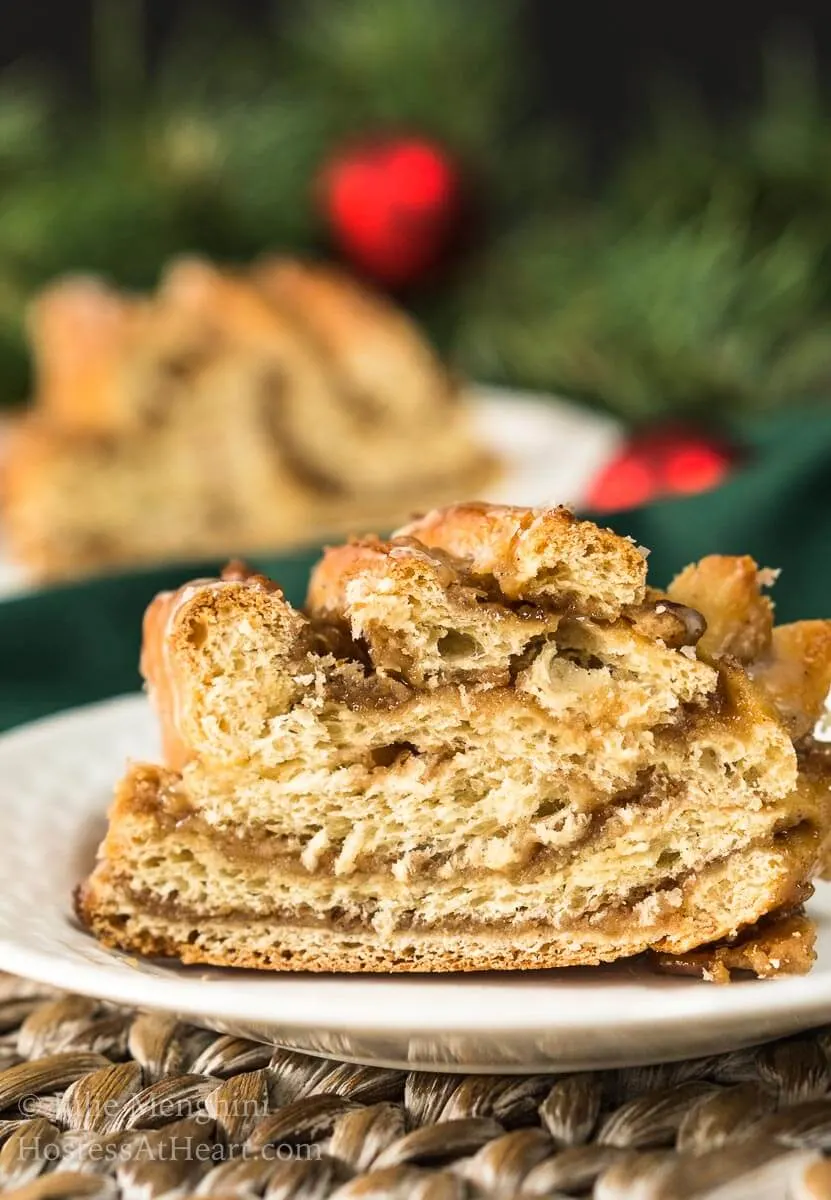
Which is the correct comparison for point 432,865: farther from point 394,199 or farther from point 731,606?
point 394,199

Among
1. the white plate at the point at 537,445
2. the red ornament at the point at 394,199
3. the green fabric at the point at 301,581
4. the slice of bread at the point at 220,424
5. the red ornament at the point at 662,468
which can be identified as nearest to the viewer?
the green fabric at the point at 301,581

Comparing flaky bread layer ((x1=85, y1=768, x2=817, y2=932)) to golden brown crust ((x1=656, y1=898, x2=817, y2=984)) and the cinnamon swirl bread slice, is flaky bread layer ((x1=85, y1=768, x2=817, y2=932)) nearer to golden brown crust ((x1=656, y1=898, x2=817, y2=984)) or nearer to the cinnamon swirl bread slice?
the cinnamon swirl bread slice

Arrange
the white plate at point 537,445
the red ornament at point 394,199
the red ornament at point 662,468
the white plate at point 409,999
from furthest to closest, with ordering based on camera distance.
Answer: the red ornament at point 394,199
the white plate at point 537,445
the red ornament at point 662,468
the white plate at point 409,999

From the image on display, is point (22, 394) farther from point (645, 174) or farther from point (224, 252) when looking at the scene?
point (645, 174)

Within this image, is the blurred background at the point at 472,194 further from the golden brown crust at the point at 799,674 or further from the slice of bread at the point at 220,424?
the golden brown crust at the point at 799,674

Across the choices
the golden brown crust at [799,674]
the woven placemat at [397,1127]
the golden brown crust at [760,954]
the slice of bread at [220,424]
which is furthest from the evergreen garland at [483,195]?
the woven placemat at [397,1127]

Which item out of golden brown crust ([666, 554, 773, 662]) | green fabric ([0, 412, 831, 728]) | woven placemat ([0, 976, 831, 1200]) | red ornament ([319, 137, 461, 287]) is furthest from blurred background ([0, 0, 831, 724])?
woven placemat ([0, 976, 831, 1200])
